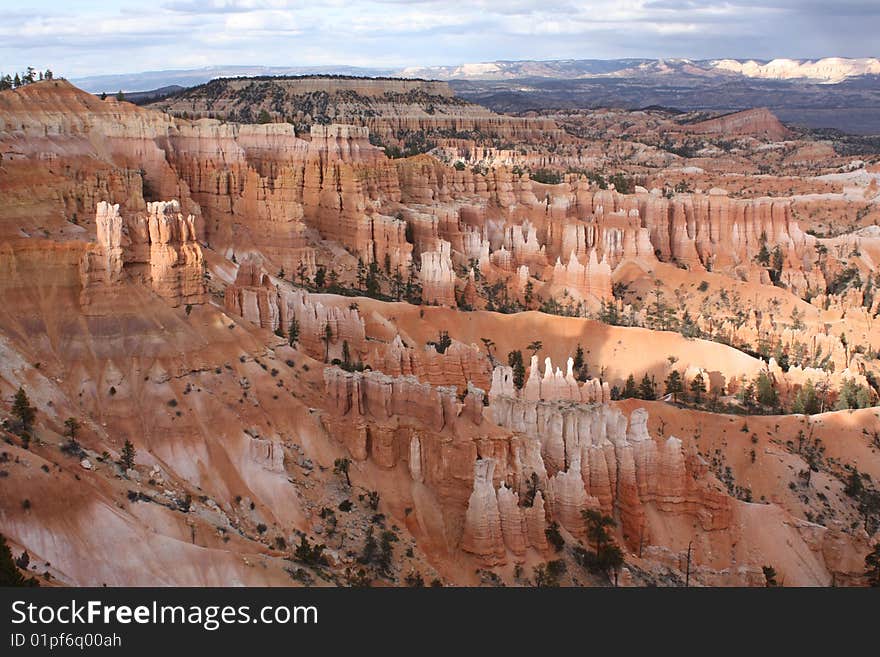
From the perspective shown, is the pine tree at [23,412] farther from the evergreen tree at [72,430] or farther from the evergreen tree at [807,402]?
the evergreen tree at [807,402]

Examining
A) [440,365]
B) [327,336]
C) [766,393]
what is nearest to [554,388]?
[440,365]

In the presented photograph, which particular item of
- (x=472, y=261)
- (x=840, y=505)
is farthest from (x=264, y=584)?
(x=472, y=261)

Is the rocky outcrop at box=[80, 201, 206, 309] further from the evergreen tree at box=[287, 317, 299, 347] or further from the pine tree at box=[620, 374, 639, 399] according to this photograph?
the pine tree at box=[620, 374, 639, 399]

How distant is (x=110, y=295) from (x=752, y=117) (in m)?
172

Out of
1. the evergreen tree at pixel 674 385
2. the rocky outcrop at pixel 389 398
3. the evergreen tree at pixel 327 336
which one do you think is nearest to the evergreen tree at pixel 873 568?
the rocky outcrop at pixel 389 398

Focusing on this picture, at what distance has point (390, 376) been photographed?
3909cm

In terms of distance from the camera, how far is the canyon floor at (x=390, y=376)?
31297 millimetres

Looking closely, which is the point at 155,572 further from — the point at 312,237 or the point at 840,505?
the point at 312,237

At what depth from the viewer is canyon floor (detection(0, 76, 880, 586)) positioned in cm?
3130

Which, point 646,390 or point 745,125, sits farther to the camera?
point 745,125

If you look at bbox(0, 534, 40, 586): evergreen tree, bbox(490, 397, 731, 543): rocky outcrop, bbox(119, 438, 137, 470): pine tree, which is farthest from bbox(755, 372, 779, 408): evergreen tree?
bbox(0, 534, 40, 586): evergreen tree

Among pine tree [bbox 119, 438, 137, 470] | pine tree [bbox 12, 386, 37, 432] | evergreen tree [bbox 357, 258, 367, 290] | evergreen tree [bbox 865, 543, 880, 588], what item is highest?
pine tree [bbox 12, 386, 37, 432]

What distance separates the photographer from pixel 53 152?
5691cm

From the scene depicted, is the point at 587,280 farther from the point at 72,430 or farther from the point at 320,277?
the point at 72,430
